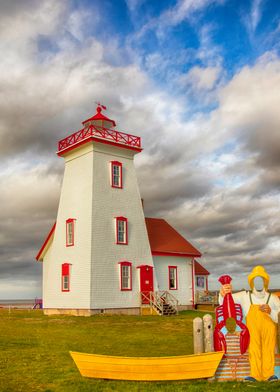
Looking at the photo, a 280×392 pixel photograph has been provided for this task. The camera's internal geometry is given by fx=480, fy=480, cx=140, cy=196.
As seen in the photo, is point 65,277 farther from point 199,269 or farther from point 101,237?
point 199,269

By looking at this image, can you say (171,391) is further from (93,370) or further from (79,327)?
(79,327)

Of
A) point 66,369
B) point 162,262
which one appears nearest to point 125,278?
point 162,262

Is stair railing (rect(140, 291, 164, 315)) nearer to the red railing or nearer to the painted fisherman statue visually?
the red railing

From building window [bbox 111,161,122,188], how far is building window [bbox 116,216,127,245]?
2200 mm

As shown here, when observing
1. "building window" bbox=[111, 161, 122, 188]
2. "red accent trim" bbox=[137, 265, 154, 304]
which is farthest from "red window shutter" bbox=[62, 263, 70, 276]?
"building window" bbox=[111, 161, 122, 188]

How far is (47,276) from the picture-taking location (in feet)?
116

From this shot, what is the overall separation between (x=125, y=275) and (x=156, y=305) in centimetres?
270

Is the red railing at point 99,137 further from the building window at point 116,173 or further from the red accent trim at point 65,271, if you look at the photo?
the red accent trim at point 65,271

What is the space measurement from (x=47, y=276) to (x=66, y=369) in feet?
79.7

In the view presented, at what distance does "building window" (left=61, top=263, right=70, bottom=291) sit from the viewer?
99.2 feet

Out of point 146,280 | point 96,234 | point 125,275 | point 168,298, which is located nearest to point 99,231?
point 96,234

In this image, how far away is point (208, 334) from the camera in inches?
403

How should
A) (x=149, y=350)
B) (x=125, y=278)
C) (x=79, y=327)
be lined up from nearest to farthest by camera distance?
1. (x=149, y=350)
2. (x=79, y=327)
3. (x=125, y=278)

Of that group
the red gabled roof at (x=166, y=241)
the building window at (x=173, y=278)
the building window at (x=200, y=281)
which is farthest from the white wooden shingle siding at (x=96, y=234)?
the building window at (x=200, y=281)
